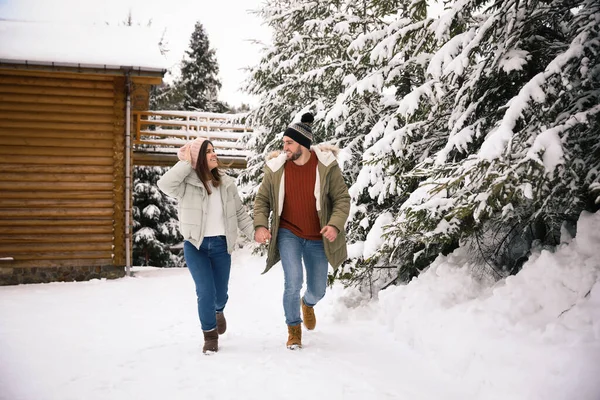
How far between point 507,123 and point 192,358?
123 inches

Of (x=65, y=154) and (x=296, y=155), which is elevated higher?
(x=65, y=154)

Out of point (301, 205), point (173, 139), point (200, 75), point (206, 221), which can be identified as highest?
point (200, 75)

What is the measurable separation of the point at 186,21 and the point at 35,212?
23.2 metres

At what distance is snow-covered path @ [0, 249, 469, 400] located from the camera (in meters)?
3.21

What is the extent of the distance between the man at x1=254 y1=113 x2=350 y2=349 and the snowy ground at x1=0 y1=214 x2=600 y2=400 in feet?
2.03

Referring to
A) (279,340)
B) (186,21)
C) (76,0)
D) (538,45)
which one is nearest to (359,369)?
(279,340)

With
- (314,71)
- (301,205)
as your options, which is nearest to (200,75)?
(314,71)

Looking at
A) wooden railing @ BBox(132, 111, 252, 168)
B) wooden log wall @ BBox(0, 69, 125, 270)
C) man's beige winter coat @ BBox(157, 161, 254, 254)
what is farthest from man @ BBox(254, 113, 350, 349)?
wooden railing @ BBox(132, 111, 252, 168)

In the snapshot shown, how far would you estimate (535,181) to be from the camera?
3.03 m

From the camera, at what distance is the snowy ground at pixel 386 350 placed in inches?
116

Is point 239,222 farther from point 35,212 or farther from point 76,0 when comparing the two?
point 76,0

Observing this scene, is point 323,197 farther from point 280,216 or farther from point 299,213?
point 280,216

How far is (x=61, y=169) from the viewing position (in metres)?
9.98

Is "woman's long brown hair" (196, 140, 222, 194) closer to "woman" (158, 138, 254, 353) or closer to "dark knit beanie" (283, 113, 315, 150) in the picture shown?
Result: "woman" (158, 138, 254, 353)
